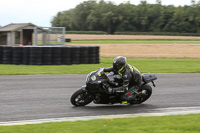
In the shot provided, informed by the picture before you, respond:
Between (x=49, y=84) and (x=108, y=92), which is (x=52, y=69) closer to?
(x=49, y=84)

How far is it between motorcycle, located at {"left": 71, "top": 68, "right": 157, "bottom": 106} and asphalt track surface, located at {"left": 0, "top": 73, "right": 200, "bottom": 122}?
0.18 metres

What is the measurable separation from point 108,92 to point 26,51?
396 inches

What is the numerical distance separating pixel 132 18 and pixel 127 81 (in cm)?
9280

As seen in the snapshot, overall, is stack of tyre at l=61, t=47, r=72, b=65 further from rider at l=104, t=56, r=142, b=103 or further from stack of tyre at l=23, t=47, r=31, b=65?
rider at l=104, t=56, r=142, b=103

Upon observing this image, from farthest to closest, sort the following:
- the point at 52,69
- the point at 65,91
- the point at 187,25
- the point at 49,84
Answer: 1. the point at 187,25
2. the point at 52,69
3. the point at 49,84
4. the point at 65,91

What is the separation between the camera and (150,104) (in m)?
8.23

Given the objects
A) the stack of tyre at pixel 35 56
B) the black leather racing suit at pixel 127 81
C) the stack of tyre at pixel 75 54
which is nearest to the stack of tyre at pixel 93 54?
the stack of tyre at pixel 75 54

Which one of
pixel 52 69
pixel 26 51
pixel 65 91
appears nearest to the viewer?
pixel 65 91

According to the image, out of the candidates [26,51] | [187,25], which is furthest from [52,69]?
[187,25]

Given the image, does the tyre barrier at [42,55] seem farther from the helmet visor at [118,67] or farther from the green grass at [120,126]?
the green grass at [120,126]

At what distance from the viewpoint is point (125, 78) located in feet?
24.7

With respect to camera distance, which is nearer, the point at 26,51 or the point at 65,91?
the point at 65,91

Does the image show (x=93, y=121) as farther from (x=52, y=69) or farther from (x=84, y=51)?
(x=84, y=51)

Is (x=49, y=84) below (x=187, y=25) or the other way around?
below
